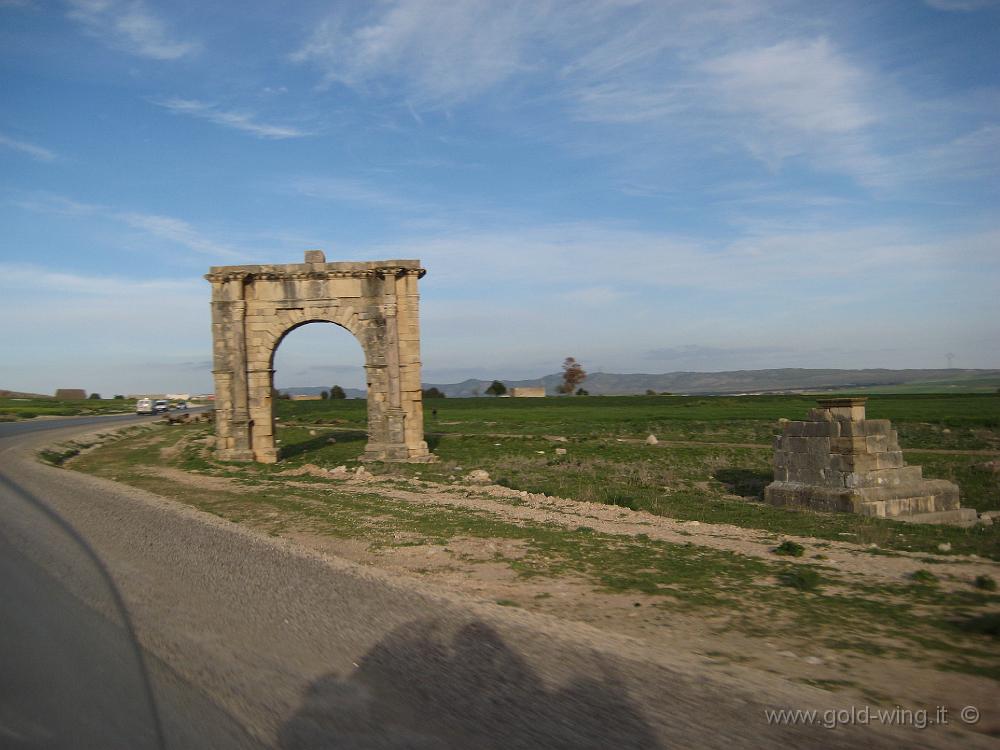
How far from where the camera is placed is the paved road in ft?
15.6

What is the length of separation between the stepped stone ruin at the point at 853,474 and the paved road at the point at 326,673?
9910 mm

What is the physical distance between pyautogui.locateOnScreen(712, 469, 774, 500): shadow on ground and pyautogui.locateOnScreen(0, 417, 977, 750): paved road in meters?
11.3

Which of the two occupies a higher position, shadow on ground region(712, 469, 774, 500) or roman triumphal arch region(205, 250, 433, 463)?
roman triumphal arch region(205, 250, 433, 463)

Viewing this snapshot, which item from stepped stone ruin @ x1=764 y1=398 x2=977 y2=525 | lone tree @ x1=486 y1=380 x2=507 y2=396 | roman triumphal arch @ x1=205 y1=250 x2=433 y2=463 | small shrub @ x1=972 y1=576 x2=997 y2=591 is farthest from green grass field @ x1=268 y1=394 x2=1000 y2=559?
lone tree @ x1=486 y1=380 x2=507 y2=396

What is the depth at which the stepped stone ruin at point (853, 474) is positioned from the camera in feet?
48.8

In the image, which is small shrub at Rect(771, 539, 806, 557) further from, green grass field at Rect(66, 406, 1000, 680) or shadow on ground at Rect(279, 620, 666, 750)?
shadow on ground at Rect(279, 620, 666, 750)

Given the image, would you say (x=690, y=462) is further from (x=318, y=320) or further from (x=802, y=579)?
(x=802, y=579)

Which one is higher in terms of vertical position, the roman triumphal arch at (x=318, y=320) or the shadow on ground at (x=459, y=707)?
the roman triumphal arch at (x=318, y=320)

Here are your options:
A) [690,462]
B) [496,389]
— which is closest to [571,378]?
[496,389]

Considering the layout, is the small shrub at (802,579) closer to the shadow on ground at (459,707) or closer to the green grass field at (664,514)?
the green grass field at (664,514)

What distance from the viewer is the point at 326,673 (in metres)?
5.83

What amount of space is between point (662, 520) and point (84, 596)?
347 inches

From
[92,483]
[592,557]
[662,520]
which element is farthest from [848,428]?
[92,483]

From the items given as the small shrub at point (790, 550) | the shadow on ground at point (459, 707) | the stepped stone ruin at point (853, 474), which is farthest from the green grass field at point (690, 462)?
the shadow on ground at point (459, 707)
